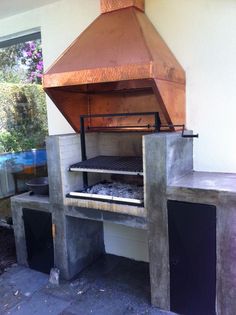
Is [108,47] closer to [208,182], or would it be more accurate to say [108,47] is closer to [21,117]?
[208,182]

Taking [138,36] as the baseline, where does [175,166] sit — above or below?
below

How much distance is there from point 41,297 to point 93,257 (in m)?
0.71

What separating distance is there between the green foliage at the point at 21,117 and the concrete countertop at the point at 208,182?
2.05 meters

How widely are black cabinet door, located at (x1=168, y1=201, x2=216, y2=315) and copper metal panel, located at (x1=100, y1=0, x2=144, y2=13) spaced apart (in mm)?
1715

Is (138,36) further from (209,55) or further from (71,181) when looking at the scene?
(71,181)

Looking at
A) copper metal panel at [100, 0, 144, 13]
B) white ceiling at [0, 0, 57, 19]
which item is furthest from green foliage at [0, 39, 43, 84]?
copper metal panel at [100, 0, 144, 13]

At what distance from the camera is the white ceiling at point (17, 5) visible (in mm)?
3021

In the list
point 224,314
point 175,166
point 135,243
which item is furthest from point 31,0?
point 224,314

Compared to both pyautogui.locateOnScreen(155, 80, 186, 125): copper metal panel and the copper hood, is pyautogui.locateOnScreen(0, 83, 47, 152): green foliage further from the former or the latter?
pyautogui.locateOnScreen(155, 80, 186, 125): copper metal panel

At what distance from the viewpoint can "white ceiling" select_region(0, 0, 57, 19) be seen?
9.91ft

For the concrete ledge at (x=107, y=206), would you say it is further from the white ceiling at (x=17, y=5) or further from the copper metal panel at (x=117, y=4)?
the white ceiling at (x=17, y=5)

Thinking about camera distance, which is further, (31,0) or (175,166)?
(31,0)

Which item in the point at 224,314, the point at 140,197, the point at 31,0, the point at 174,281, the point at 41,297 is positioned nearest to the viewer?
the point at 224,314

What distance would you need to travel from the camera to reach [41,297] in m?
2.45
